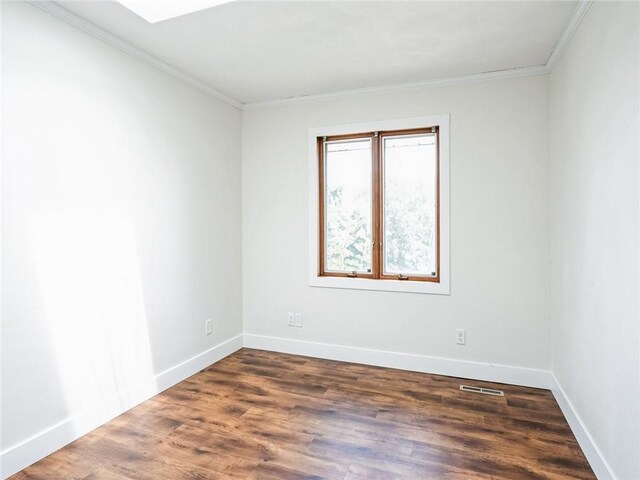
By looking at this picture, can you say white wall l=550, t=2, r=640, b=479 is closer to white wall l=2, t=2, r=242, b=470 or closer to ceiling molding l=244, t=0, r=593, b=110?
ceiling molding l=244, t=0, r=593, b=110

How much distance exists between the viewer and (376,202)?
3631mm

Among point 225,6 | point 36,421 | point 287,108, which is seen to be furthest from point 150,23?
point 36,421

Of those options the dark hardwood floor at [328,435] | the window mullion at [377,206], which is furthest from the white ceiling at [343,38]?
the dark hardwood floor at [328,435]

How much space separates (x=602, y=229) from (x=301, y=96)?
9.11 feet

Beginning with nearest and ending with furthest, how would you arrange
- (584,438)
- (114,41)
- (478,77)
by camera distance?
(584,438)
(114,41)
(478,77)

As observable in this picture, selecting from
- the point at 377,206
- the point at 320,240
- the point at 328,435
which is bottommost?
the point at 328,435

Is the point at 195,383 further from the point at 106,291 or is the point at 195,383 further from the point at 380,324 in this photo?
the point at 380,324

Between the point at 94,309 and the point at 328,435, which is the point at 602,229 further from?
the point at 94,309

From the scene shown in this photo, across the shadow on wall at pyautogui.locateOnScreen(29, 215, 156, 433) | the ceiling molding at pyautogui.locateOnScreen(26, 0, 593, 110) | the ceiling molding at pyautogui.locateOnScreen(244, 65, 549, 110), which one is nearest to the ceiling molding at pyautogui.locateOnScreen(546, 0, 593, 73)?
the ceiling molding at pyautogui.locateOnScreen(26, 0, 593, 110)

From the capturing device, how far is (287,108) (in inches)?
153

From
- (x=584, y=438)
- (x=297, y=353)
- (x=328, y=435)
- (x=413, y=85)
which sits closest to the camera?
(x=584, y=438)

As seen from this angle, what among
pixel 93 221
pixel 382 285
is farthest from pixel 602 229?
pixel 93 221

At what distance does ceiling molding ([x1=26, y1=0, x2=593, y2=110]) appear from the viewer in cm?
224

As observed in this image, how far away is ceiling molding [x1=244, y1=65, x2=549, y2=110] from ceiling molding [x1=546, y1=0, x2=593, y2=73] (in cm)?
15
